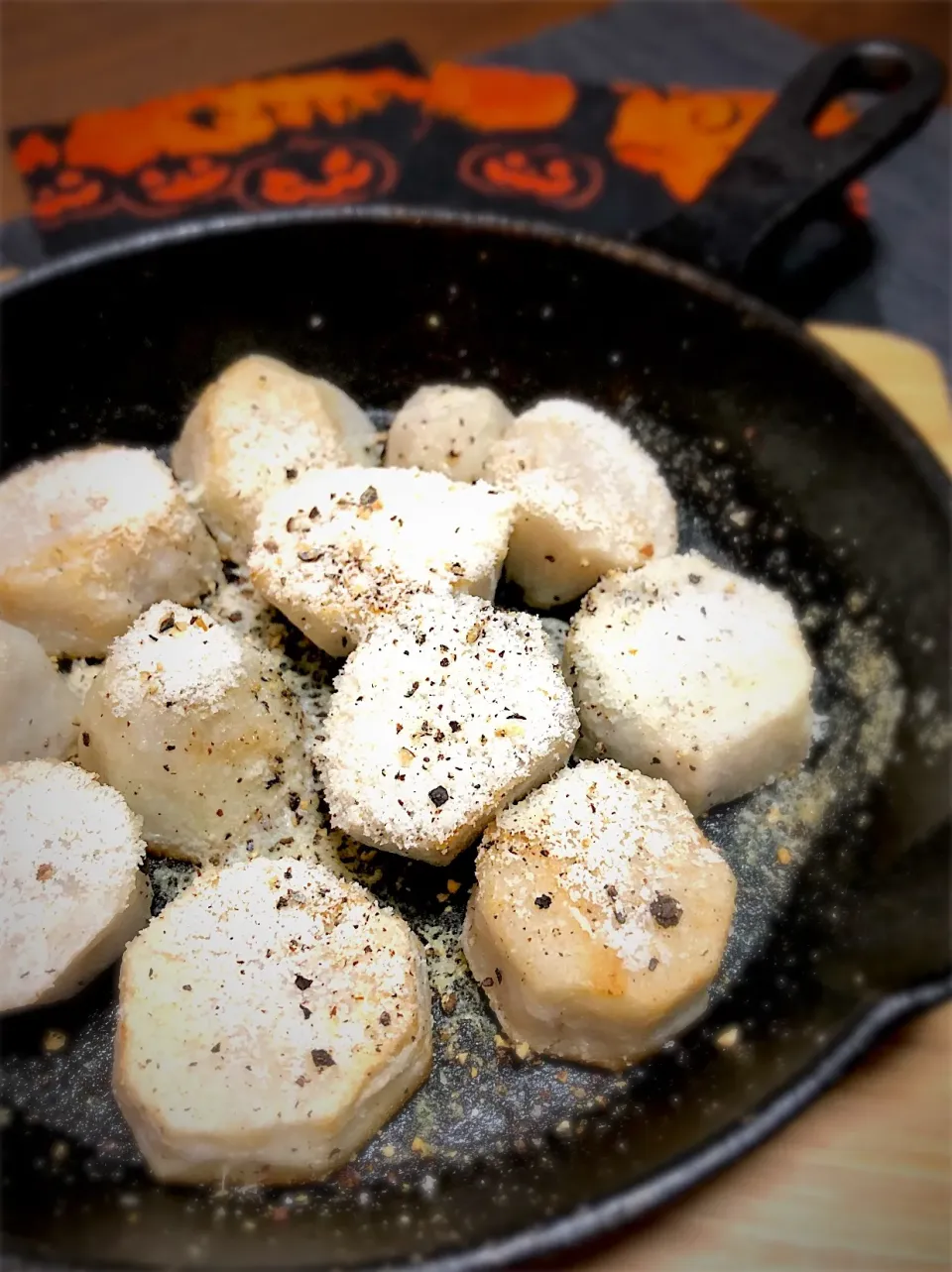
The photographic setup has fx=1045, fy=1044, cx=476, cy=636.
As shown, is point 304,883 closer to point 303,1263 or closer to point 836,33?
point 303,1263

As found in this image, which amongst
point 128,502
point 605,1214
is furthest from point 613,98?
point 605,1214

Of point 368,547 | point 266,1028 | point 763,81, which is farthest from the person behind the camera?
point 763,81

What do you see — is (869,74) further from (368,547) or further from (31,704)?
(31,704)

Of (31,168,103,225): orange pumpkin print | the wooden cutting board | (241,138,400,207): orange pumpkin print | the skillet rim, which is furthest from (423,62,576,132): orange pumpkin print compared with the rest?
the wooden cutting board

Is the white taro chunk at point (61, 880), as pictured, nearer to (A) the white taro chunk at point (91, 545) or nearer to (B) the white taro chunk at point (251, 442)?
(A) the white taro chunk at point (91, 545)

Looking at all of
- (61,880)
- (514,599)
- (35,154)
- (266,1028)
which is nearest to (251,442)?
(514,599)

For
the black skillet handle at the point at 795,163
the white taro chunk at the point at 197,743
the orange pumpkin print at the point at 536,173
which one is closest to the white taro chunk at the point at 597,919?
the white taro chunk at the point at 197,743
